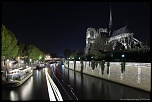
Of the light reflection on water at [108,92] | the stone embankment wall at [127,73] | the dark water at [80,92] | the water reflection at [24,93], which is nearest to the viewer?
the water reflection at [24,93]

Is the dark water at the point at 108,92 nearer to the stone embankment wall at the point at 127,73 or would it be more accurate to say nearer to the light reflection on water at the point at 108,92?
the light reflection on water at the point at 108,92

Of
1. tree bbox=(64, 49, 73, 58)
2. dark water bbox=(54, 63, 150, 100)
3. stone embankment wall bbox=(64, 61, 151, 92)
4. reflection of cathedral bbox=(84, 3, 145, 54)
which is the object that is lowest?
dark water bbox=(54, 63, 150, 100)

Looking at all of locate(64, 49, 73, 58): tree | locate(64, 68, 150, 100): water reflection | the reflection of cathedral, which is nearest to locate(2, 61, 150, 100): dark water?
locate(64, 68, 150, 100): water reflection

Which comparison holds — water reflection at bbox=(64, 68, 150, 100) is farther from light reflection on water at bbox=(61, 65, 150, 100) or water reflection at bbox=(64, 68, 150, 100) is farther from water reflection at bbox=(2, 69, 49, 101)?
water reflection at bbox=(2, 69, 49, 101)

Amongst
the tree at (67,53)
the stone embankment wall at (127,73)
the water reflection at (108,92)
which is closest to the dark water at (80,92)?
the water reflection at (108,92)

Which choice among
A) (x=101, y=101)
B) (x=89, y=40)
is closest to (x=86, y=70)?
(x=101, y=101)

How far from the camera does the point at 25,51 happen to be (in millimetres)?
93125

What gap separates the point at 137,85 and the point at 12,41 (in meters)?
36.8

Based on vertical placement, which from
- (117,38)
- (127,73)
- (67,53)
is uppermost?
(117,38)

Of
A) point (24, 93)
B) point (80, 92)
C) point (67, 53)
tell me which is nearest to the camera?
point (24, 93)

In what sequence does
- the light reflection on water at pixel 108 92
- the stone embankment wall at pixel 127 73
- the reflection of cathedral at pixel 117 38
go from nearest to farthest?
the light reflection on water at pixel 108 92 < the stone embankment wall at pixel 127 73 < the reflection of cathedral at pixel 117 38

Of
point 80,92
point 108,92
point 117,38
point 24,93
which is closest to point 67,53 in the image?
point 117,38

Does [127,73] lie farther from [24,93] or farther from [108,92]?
[24,93]

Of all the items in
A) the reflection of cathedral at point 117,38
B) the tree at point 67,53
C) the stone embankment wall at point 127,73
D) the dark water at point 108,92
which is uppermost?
the reflection of cathedral at point 117,38
